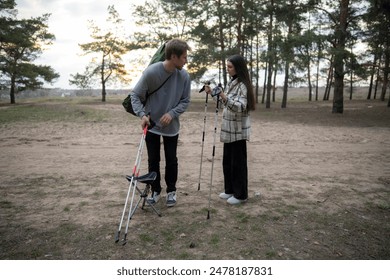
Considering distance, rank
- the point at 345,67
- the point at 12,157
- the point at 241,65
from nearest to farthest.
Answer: the point at 241,65 < the point at 12,157 < the point at 345,67

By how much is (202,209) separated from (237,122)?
53.1 inches

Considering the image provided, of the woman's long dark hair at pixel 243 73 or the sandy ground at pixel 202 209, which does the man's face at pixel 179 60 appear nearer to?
the woman's long dark hair at pixel 243 73

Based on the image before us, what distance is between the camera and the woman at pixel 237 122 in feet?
12.1

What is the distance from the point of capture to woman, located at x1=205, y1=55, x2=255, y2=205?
3.68 metres

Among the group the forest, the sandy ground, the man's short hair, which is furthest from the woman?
the forest

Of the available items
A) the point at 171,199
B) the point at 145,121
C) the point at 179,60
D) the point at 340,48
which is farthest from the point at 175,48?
the point at 340,48

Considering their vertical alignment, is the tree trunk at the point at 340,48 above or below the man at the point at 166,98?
above

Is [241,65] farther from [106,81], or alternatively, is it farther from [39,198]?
[106,81]

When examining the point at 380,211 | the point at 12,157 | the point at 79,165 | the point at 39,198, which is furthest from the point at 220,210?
the point at 12,157

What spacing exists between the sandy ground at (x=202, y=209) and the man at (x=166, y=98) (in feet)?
2.88

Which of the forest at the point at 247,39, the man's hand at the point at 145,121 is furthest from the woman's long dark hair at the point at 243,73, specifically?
the forest at the point at 247,39

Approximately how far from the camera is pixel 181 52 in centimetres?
342

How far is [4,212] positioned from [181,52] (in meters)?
3.24

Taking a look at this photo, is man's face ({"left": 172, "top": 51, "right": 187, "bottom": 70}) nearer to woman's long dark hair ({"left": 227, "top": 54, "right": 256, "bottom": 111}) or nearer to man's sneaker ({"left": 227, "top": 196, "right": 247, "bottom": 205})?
woman's long dark hair ({"left": 227, "top": 54, "right": 256, "bottom": 111})
